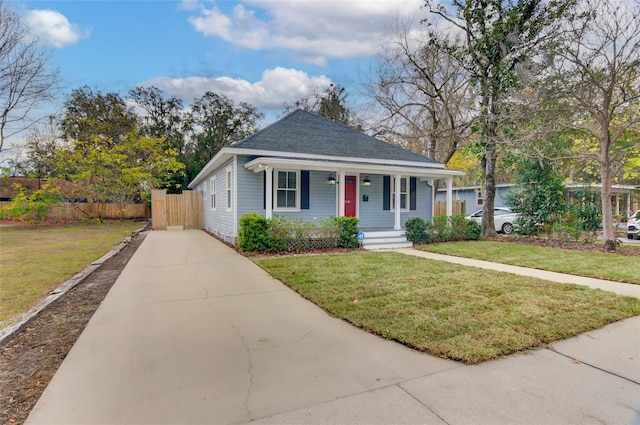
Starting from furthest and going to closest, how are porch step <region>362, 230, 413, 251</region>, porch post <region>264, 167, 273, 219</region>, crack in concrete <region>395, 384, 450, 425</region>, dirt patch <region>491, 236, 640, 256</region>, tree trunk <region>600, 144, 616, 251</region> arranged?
porch step <region>362, 230, 413, 251</region> → porch post <region>264, 167, 273, 219</region> → tree trunk <region>600, 144, 616, 251</region> → dirt patch <region>491, 236, 640, 256</region> → crack in concrete <region>395, 384, 450, 425</region>

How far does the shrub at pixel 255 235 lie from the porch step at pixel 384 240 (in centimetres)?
305

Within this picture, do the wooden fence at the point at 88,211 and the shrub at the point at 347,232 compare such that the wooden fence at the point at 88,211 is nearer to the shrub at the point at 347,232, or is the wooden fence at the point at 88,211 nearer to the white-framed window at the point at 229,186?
the white-framed window at the point at 229,186

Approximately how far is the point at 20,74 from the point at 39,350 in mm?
18596

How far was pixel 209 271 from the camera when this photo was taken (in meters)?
6.80

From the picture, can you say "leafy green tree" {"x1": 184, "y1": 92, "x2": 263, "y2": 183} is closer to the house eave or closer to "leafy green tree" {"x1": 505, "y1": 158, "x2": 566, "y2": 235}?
the house eave

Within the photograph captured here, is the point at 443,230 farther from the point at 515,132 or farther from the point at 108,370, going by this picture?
the point at 108,370

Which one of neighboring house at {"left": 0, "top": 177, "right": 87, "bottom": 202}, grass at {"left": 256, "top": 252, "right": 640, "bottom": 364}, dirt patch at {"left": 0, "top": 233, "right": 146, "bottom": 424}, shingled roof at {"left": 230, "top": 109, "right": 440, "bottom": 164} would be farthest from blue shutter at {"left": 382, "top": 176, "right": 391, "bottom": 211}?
neighboring house at {"left": 0, "top": 177, "right": 87, "bottom": 202}

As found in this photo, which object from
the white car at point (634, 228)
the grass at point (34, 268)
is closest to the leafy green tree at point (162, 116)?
the grass at point (34, 268)

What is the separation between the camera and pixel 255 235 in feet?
29.3

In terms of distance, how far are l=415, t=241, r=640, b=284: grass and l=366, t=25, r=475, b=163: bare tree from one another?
8.24m

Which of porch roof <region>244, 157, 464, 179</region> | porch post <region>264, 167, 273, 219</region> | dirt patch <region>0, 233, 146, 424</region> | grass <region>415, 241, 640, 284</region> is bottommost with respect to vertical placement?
dirt patch <region>0, 233, 146, 424</region>

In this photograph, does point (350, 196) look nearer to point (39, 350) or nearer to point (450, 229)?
point (450, 229)

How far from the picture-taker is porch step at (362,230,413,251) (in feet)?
33.6

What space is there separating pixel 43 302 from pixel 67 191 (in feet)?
80.6
